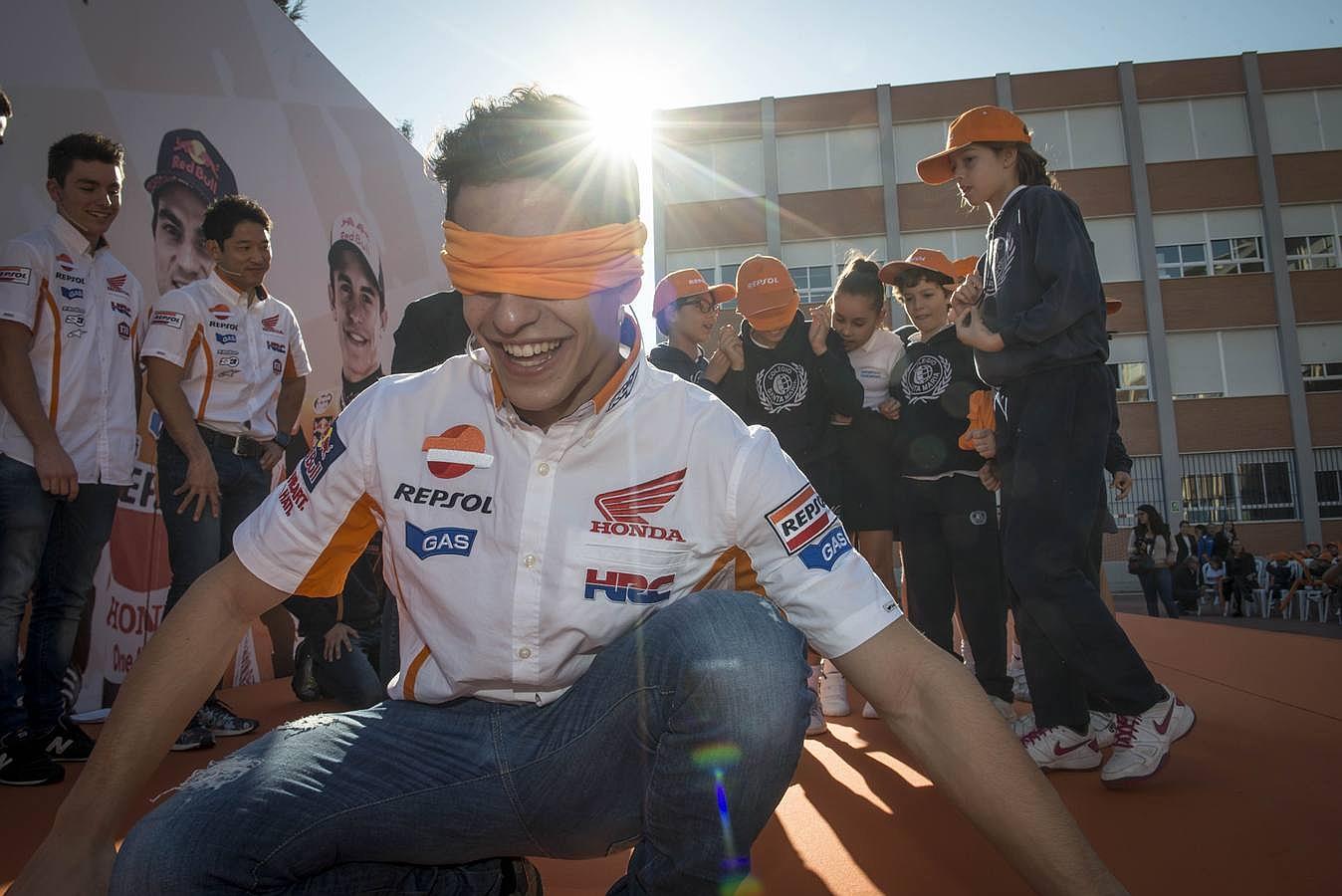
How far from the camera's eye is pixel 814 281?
80.6 ft

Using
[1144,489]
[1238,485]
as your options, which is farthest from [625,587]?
[1238,485]

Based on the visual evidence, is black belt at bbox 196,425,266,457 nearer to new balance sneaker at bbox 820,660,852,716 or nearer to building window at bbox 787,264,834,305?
new balance sneaker at bbox 820,660,852,716

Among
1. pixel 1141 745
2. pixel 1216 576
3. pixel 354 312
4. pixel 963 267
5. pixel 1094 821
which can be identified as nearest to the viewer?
pixel 1094 821

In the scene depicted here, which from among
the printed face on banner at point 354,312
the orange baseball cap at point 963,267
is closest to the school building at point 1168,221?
the printed face on banner at point 354,312

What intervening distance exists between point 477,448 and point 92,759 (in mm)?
711

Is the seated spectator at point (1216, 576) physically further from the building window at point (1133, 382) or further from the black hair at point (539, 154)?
the black hair at point (539, 154)

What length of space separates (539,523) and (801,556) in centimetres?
42

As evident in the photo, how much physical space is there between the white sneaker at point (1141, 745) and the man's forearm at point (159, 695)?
2240 mm

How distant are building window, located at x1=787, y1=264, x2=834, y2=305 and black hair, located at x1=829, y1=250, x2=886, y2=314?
2049 cm

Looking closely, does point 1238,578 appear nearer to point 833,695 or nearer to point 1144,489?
point 1144,489

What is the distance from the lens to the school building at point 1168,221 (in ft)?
74.5

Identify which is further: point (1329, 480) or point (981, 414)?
point (1329, 480)

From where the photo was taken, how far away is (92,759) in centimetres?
125

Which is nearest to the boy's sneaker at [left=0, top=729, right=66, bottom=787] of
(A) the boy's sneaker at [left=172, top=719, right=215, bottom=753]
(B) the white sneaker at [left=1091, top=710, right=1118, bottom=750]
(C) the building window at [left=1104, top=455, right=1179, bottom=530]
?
(A) the boy's sneaker at [left=172, top=719, right=215, bottom=753]
